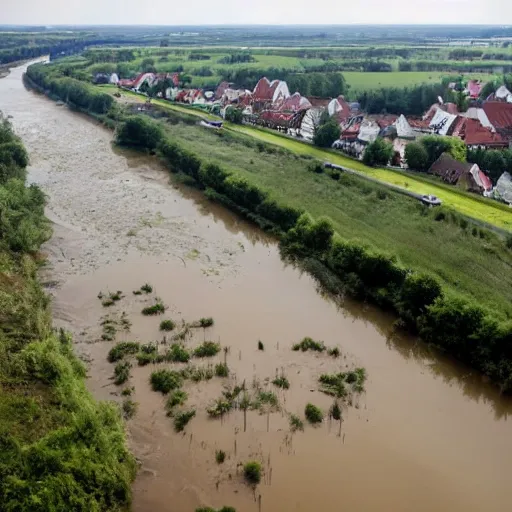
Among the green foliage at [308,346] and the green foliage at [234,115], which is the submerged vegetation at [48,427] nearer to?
the green foliage at [308,346]

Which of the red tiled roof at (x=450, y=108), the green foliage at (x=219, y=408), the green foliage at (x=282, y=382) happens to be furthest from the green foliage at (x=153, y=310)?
the red tiled roof at (x=450, y=108)

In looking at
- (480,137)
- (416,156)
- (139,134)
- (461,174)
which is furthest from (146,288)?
(480,137)

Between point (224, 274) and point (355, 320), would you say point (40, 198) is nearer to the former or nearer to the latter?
point (224, 274)

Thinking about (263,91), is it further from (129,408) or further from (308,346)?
(129,408)

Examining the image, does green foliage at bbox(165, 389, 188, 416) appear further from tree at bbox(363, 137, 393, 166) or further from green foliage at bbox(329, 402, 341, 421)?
tree at bbox(363, 137, 393, 166)

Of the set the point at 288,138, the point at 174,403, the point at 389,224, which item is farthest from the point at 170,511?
the point at 288,138

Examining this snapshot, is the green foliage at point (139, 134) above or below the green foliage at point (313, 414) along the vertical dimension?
above
